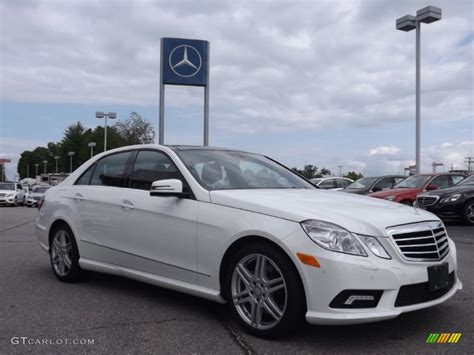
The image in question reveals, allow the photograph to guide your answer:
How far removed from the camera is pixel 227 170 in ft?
16.1

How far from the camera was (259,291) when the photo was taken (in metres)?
3.91

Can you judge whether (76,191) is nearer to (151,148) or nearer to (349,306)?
(151,148)

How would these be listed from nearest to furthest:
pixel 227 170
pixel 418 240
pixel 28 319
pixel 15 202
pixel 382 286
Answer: pixel 382 286 < pixel 418 240 < pixel 28 319 < pixel 227 170 < pixel 15 202

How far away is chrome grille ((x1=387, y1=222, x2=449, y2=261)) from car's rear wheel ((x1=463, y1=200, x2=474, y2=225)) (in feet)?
32.6

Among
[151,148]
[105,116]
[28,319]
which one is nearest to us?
[28,319]

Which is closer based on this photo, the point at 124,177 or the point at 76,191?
the point at 124,177

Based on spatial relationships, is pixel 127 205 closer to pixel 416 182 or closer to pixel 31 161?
pixel 416 182

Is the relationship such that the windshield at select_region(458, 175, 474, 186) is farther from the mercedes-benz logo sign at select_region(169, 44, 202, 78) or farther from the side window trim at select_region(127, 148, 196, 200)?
the side window trim at select_region(127, 148, 196, 200)

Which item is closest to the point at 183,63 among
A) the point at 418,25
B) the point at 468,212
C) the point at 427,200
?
the point at 427,200

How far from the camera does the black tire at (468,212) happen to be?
13164mm

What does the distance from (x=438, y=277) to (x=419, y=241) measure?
298 mm

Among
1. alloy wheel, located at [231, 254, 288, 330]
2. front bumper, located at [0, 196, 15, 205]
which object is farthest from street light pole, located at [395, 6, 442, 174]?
front bumper, located at [0, 196, 15, 205]

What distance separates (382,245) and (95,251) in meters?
3.08

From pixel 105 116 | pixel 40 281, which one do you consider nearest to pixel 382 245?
pixel 40 281
